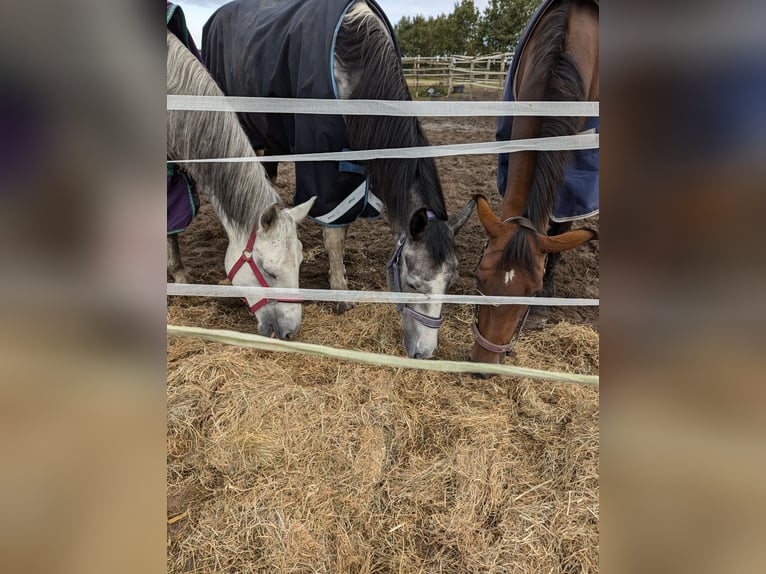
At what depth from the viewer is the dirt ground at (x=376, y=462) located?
1.37 metres

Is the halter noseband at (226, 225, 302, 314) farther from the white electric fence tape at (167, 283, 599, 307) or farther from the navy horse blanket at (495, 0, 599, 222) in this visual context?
the navy horse blanket at (495, 0, 599, 222)

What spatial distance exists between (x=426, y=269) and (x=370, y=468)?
38.7 inches

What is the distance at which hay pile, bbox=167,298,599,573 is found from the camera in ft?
→ 4.48

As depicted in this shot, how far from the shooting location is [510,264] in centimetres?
186

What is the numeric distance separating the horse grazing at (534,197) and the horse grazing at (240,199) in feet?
3.14

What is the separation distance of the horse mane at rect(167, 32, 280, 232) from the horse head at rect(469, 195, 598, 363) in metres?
1.15

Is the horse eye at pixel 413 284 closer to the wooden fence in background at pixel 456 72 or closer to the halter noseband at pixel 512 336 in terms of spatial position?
the halter noseband at pixel 512 336

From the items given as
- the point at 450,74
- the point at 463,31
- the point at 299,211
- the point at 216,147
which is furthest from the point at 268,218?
the point at 463,31

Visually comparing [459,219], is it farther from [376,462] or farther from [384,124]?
[376,462]

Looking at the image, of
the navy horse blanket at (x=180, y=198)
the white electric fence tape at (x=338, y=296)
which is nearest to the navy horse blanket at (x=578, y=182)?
the white electric fence tape at (x=338, y=296)
